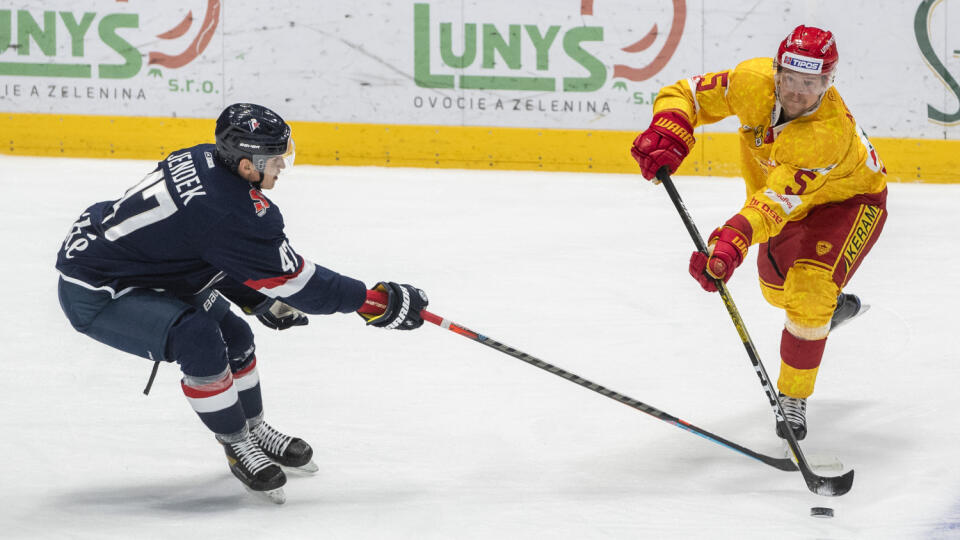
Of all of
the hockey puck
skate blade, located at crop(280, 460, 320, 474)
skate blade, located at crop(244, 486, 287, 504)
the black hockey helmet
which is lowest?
skate blade, located at crop(280, 460, 320, 474)

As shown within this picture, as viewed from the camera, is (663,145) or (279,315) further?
(663,145)

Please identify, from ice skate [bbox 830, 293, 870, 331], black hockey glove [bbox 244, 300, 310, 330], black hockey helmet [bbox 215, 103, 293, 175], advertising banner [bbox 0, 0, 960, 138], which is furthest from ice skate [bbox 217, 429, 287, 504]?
advertising banner [bbox 0, 0, 960, 138]

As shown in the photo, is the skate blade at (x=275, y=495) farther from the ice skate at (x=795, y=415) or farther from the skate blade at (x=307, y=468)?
the ice skate at (x=795, y=415)

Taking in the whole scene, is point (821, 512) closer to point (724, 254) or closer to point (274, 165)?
point (724, 254)

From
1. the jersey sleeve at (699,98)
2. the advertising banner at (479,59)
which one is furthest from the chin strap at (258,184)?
the advertising banner at (479,59)

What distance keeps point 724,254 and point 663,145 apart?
439 mm

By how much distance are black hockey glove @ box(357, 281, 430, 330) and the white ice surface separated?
41 cm

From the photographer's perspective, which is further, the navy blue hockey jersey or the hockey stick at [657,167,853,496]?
the hockey stick at [657,167,853,496]

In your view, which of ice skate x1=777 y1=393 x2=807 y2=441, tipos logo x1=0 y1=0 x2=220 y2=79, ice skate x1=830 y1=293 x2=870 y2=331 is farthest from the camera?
tipos logo x1=0 y1=0 x2=220 y2=79

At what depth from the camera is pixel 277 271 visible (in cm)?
238

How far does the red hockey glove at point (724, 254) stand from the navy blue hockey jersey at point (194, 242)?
2.77ft

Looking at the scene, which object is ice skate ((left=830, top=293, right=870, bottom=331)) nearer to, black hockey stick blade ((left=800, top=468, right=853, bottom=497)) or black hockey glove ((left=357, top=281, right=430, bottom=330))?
black hockey stick blade ((left=800, top=468, right=853, bottom=497))

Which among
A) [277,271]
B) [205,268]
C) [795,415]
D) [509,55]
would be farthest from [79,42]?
[795,415]

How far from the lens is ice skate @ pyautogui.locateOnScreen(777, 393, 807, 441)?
290 centimetres
